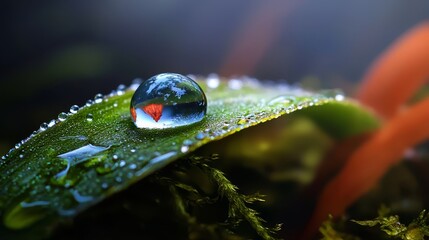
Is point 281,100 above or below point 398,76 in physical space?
below

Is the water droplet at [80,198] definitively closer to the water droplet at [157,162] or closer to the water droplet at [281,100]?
the water droplet at [157,162]

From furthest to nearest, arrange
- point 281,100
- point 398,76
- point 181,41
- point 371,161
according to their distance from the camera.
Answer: point 181,41 → point 398,76 → point 371,161 → point 281,100

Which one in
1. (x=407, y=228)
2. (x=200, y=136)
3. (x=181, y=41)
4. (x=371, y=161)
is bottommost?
(x=407, y=228)

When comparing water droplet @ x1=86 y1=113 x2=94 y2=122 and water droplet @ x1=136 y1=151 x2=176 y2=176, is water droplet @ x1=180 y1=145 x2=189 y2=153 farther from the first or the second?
water droplet @ x1=86 y1=113 x2=94 y2=122

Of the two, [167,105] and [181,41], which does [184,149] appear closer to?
[167,105]

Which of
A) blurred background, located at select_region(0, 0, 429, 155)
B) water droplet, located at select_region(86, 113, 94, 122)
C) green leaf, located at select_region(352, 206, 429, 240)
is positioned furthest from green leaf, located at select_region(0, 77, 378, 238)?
blurred background, located at select_region(0, 0, 429, 155)

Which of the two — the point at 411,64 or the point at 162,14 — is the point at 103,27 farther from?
the point at 411,64

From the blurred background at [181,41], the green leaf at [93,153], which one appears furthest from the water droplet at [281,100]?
the blurred background at [181,41]

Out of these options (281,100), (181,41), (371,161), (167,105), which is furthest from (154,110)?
(181,41)
